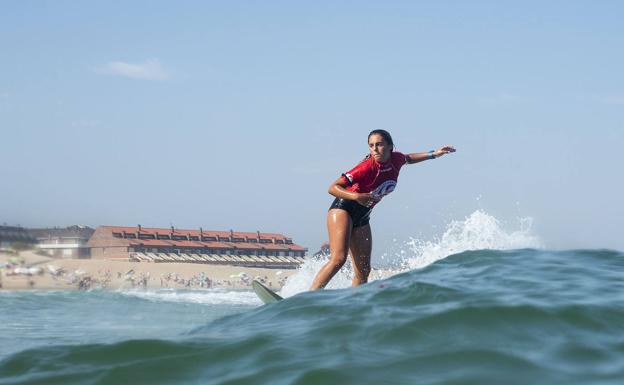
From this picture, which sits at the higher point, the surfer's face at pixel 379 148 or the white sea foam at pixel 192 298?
the surfer's face at pixel 379 148

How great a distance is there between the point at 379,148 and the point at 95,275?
11.6 m

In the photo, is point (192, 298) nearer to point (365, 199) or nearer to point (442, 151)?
point (442, 151)

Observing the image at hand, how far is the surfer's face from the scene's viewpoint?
25.4ft

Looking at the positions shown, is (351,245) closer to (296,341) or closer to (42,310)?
(296,341)

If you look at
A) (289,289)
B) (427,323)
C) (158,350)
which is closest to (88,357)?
(158,350)

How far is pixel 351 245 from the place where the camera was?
26.5 feet

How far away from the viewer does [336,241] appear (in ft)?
25.5

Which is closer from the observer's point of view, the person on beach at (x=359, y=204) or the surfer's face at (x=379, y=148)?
the person on beach at (x=359, y=204)

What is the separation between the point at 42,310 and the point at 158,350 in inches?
297

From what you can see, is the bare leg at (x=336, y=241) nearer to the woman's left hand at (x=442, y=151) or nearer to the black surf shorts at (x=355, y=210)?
the black surf shorts at (x=355, y=210)

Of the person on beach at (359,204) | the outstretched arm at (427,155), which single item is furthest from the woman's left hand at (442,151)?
the person on beach at (359,204)

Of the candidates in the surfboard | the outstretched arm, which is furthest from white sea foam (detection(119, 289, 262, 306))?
the outstretched arm

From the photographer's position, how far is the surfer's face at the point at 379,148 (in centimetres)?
774

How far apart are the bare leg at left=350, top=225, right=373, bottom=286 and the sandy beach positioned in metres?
2.92
